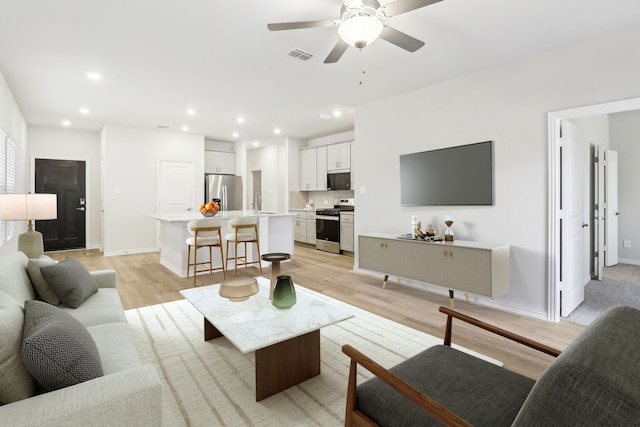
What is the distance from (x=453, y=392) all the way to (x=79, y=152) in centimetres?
836

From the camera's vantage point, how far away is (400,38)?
239cm

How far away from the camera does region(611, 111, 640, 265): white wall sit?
18.4ft

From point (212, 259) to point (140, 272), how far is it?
1103mm

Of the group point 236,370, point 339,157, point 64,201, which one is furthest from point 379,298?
point 64,201

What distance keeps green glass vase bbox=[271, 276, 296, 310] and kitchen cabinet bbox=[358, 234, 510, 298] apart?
200 cm

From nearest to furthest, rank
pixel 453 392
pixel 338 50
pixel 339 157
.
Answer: pixel 453 392 < pixel 338 50 < pixel 339 157

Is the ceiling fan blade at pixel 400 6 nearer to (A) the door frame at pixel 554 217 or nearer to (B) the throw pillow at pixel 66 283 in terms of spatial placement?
(A) the door frame at pixel 554 217

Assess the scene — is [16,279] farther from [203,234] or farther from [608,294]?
[608,294]

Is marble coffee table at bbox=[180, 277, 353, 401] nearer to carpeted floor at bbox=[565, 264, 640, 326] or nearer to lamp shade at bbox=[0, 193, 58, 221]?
lamp shade at bbox=[0, 193, 58, 221]

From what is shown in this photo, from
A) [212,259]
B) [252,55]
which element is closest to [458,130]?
[252,55]

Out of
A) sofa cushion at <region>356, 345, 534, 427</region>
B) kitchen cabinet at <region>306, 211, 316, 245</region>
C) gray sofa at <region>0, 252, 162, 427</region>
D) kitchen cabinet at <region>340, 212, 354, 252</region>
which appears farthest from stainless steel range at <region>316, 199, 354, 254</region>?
gray sofa at <region>0, 252, 162, 427</region>

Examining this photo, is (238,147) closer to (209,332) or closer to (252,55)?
(252,55)

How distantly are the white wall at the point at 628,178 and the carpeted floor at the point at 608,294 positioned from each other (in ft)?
1.89

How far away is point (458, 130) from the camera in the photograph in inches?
154
